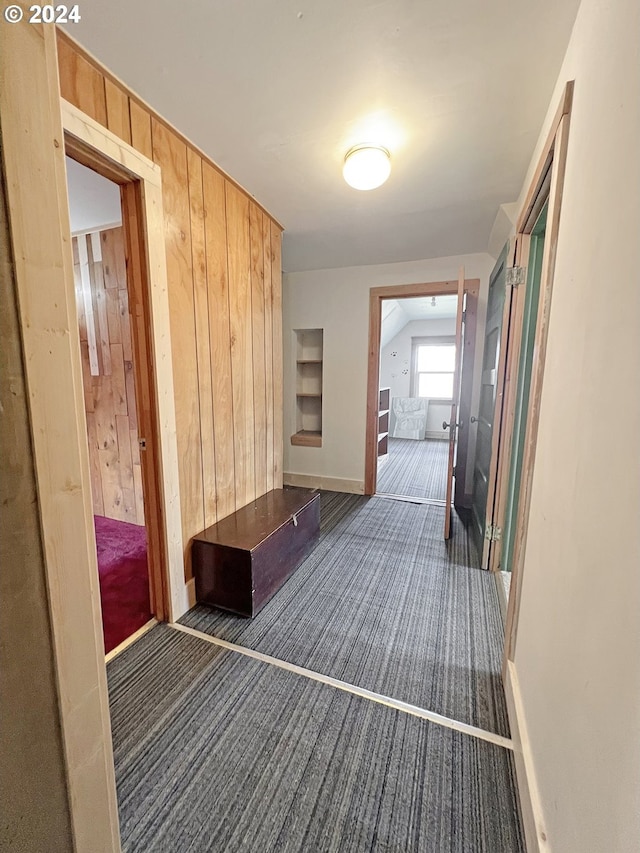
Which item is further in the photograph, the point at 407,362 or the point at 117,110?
the point at 407,362

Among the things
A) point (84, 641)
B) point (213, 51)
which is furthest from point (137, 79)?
point (84, 641)

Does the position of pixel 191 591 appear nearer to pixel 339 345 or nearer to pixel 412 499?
pixel 412 499

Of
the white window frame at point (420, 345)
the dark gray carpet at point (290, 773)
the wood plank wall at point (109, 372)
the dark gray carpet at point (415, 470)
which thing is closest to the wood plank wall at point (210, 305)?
the dark gray carpet at point (290, 773)

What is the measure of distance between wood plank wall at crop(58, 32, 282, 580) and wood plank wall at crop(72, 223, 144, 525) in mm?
1002

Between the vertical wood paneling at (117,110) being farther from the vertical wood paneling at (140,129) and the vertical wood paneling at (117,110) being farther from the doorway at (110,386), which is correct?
the doorway at (110,386)

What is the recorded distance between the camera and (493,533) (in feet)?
7.32

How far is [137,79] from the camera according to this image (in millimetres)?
1371

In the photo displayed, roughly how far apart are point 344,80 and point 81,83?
99 cm

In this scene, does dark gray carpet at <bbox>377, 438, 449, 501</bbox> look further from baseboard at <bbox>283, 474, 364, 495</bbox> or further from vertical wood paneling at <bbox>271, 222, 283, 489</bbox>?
vertical wood paneling at <bbox>271, 222, 283, 489</bbox>

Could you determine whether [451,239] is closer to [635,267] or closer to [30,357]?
[635,267]

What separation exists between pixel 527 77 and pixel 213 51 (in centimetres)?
121

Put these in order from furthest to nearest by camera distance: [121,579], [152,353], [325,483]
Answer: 1. [325,483]
2. [121,579]
3. [152,353]

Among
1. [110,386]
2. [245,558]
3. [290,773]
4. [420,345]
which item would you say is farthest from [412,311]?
[290,773]

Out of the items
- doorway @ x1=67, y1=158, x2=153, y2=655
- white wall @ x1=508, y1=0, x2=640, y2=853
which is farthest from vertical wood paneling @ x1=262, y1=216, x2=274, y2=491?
white wall @ x1=508, y1=0, x2=640, y2=853
